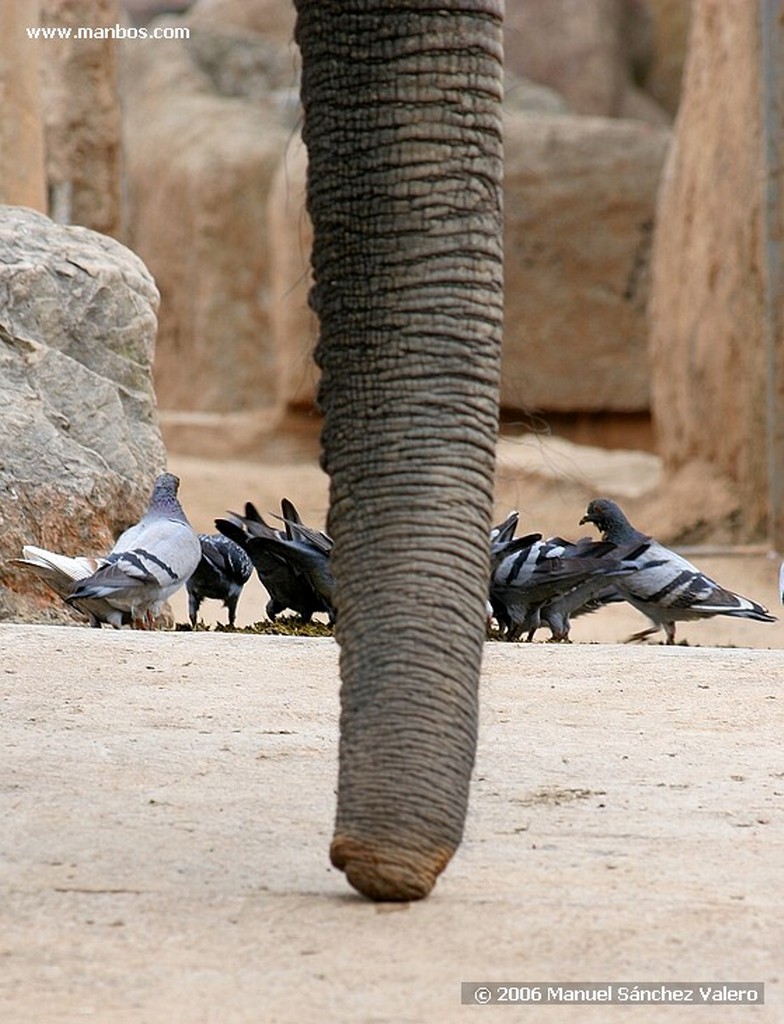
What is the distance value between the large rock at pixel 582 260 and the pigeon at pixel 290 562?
514 inches

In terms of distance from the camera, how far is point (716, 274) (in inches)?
533

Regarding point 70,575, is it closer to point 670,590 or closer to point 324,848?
point 670,590

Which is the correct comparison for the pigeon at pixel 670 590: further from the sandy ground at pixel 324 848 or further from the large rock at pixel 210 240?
the large rock at pixel 210 240

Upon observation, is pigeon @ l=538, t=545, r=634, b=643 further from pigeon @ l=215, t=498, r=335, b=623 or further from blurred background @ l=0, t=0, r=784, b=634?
pigeon @ l=215, t=498, r=335, b=623

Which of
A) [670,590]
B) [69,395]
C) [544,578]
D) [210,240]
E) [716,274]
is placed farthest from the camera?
[210,240]

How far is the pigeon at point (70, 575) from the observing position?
6.31 m

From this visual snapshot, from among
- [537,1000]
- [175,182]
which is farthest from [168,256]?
[537,1000]

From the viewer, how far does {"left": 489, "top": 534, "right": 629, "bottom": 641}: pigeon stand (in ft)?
22.1

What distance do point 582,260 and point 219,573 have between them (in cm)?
1387

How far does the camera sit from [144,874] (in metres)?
2.98

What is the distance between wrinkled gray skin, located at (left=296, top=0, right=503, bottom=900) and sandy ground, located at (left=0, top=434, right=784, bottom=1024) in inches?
8.4

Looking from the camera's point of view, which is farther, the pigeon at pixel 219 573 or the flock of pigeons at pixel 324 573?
the pigeon at pixel 219 573

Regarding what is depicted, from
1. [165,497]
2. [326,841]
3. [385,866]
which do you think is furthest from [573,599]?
[385,866]

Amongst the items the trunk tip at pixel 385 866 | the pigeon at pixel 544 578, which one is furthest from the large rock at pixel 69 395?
the trunk tip at pixel 385 866
